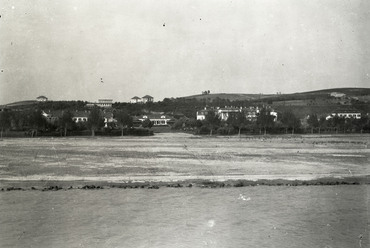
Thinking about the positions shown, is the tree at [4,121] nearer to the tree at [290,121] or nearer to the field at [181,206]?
the field at [181,206]

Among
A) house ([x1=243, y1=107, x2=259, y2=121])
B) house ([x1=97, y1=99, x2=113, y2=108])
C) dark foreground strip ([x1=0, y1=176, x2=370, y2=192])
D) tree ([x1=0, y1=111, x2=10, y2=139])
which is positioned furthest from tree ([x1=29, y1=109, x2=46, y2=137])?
house ([x1=97, y1=99, x2=113, y2=108])

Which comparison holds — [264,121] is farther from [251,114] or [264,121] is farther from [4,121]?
[4,121]

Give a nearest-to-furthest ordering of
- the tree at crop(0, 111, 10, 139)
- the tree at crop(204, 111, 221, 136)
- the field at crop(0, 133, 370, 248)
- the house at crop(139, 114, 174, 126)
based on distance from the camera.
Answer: the field at crop(0, 133, 370, 248) → the tree at crop(0, 111, 10, 139) → the tree at crop(204, 111, 221, 136) → the house at crop(139, 114, 174, 126)

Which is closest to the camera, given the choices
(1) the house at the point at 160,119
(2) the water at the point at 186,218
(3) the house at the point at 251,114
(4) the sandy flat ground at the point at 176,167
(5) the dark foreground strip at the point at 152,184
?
(2) the water at the point at 186,218

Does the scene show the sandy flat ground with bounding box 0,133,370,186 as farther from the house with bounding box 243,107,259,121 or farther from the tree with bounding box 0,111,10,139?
the house with bounding box 243,107,259,121

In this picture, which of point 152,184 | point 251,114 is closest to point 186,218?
point 152,184

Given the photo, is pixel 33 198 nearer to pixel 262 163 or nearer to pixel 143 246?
pixel 143 246

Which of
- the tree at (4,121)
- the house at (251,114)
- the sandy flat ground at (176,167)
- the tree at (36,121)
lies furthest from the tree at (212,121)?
the sandy flat ground at (176,167)

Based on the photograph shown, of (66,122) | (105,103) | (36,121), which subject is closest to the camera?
(36,121)
